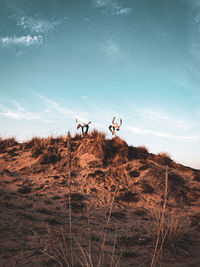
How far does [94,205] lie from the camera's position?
7668mm

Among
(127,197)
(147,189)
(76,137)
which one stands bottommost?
(127,197)

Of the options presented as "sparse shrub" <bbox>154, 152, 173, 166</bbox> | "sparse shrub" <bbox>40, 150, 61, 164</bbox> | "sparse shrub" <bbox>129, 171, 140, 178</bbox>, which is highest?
"sparse shrub" <bbox>154, 152, 173, 166</bbox>

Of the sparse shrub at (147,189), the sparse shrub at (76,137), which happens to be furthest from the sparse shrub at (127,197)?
the sparse shrub at (76,137)

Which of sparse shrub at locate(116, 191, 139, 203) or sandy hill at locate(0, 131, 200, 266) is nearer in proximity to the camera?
sandy hill at locate(0, 131, 200, 266)

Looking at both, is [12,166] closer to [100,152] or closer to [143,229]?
[100,152]

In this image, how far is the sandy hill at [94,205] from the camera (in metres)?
3.02

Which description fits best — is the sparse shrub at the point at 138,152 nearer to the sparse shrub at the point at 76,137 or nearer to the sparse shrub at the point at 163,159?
the sparse shrub at the point at 163,159

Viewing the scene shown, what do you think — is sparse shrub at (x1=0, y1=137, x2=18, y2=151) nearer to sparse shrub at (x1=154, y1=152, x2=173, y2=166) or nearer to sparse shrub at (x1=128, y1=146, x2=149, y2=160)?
sparse shrub at (x1=128, y1=146, x2=149, y2=160)

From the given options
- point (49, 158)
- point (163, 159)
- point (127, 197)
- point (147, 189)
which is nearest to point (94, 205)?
point (127, 197)

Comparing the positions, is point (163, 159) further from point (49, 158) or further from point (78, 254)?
point (78, 254)

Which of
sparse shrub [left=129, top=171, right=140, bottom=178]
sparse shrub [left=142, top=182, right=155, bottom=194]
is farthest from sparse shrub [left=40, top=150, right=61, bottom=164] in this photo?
sparse shrub [left=142, top=182, right=155, bottom=194]

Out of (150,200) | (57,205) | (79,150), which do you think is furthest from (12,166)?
(150,200)

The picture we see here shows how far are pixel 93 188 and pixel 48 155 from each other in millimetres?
4262

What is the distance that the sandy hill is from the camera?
3.02 metres
